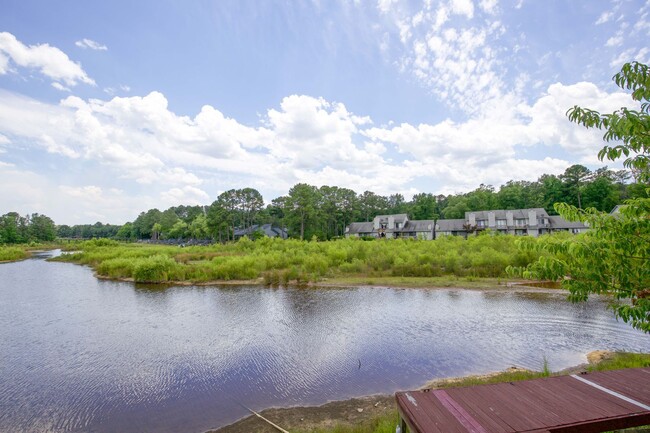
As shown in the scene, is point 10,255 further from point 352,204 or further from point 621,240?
point 621,240

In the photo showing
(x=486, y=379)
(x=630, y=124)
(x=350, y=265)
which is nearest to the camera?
(x=630, y=124)

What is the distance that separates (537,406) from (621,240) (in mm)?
2152

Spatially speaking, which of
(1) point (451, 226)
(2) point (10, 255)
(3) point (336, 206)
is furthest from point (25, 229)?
(1) point (451, 226)

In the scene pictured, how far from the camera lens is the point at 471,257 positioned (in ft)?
84.7

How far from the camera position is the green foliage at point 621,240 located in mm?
3717

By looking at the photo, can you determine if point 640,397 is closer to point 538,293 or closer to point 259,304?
point 259,304

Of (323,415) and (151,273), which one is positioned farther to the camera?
(151,273)

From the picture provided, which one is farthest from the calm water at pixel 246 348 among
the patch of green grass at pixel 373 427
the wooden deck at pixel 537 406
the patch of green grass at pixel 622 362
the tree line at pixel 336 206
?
the tree line at pixel 336 206

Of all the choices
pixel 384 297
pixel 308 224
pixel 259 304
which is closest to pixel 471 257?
pixel 384 297

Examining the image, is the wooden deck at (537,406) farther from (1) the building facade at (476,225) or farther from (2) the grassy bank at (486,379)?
(1) the building facade at (476,225)

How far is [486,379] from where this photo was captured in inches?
340

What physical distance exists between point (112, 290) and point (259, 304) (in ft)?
39.8

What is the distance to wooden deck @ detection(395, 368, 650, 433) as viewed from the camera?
3516 millimetres

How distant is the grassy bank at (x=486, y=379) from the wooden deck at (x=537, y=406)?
2.33m
